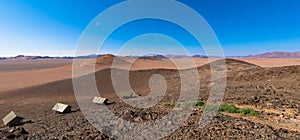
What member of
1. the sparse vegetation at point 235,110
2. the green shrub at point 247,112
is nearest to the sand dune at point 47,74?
the sparse vegetation at point 235,110

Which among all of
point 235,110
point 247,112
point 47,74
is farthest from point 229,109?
point 47,74

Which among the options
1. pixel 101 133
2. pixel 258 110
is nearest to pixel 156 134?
pixel 101 133

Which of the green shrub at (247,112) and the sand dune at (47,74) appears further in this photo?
the sand dune at (47,74)

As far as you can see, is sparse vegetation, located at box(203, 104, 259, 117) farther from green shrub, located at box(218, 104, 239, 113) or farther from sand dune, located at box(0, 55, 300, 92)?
sand dune, located at box(0, 55, 300, 92)

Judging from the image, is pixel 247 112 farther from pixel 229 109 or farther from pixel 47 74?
pixel 47 74

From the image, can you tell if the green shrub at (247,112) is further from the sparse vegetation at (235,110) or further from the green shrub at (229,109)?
the green shrub at (229,109)

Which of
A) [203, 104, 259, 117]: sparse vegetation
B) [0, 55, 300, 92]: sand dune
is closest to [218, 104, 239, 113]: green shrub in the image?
[203, 104, 259, 117]: sparse vegetation

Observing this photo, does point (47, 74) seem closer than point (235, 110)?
No

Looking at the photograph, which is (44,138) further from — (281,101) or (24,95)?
(24,95)

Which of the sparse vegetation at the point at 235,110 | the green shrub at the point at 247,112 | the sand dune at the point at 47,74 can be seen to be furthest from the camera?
the sand dune at the point at 47,74

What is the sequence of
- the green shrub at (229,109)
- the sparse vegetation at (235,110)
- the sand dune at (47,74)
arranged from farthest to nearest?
the sand dune at (47,74)
the green shrub at (229,109)
the sparse vegetation at (235,110)

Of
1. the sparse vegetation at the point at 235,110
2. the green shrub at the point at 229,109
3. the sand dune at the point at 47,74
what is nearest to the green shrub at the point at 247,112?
the sparse vegetation at the point at 235,110

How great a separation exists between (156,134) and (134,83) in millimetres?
17555

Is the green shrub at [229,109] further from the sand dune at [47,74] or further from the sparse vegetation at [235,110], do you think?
the sand dune at [47,74]
